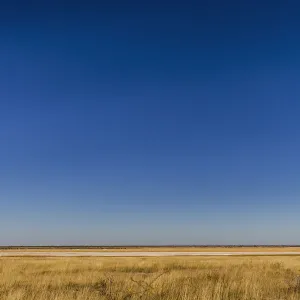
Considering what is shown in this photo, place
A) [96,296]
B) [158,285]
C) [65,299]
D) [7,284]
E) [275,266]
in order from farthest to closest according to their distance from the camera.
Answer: [275,266]
[7,284]
[158,285]
[96,296]
[65,299]

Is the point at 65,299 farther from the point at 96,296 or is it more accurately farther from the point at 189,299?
the point at 189,299

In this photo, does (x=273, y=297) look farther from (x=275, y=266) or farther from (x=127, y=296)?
(x=275, y=266)

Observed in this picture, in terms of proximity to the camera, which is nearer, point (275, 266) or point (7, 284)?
point (7, 284)

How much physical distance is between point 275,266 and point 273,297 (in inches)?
724

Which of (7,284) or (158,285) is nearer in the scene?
(158,285)

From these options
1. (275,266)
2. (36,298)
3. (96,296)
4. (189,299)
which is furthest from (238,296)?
(275,266)

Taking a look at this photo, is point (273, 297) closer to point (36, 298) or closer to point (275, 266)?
point (36, 298)

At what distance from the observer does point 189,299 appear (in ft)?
38.8

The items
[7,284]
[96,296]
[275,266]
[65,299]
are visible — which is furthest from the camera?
Answer: [275,266]

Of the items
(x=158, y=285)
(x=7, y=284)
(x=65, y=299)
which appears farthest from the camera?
(x=7, y=284)

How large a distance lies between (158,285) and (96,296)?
2996mm

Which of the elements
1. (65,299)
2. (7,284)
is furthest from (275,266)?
(65,299)

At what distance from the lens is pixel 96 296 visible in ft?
40.8

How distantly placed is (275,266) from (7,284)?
66.2 feet
